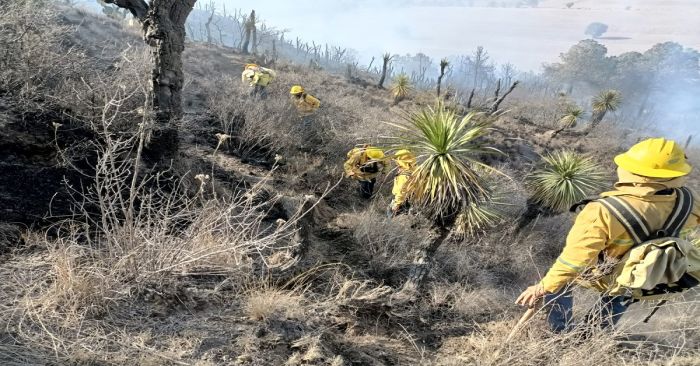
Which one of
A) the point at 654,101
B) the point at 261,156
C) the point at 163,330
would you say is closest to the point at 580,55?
the point at 654,101

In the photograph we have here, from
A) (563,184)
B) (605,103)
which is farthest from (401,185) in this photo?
(605,103)

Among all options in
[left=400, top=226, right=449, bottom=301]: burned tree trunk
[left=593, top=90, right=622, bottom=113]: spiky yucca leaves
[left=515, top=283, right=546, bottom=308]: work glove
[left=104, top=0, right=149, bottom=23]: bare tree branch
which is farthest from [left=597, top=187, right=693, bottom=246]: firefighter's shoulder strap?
[left=593, top=90, right=622, bottom=113]: spiky yucca leaves

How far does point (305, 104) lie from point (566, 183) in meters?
6.72

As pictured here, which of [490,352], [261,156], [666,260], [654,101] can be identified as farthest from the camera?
[654,101]

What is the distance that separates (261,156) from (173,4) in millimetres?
4287

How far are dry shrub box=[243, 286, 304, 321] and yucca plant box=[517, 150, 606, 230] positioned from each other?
6.24 meters

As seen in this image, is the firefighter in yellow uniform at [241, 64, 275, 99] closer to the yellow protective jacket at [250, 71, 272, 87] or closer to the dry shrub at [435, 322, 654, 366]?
the yellow protective jacket at [250, 71, 272, 87]

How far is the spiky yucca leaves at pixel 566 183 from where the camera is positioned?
26.1ft

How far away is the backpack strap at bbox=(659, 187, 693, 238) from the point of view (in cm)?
273

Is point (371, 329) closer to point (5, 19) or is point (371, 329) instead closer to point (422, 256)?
point (422, 256)

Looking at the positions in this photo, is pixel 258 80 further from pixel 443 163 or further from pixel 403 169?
pixel 443 163

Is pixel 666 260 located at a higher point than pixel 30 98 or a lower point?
lower

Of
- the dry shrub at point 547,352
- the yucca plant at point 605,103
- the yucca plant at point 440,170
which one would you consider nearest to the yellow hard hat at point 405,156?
the yucca plant at point 440,170

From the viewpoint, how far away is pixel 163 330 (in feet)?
9.62
